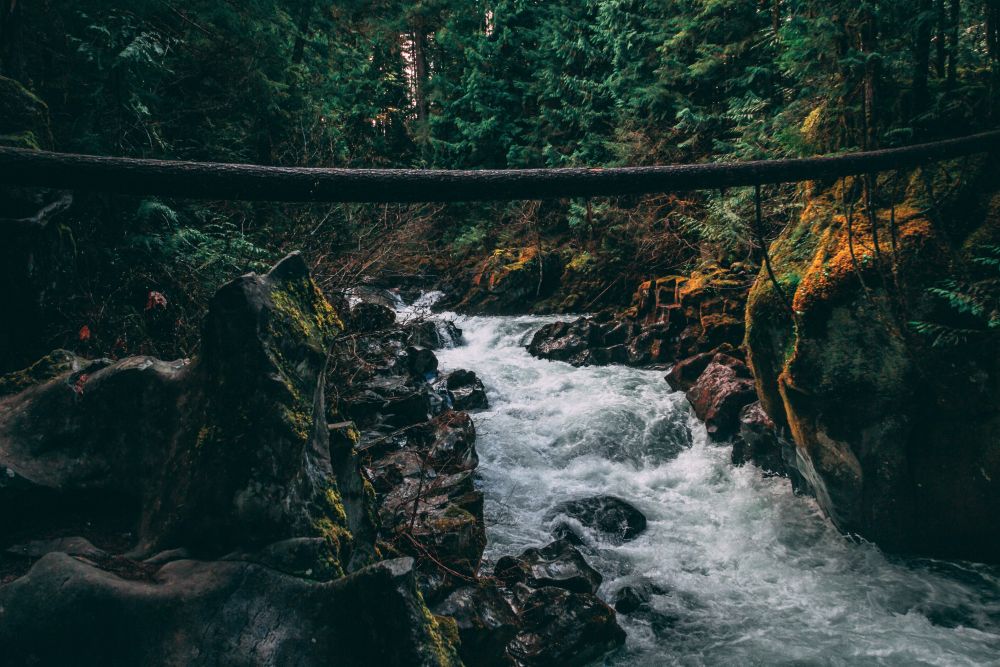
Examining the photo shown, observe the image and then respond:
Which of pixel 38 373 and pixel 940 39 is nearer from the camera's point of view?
pixel 38 373

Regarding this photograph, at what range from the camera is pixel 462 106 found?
25.5 meters

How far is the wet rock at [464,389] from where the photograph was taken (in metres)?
11.4

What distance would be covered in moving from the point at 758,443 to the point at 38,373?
9179 mm

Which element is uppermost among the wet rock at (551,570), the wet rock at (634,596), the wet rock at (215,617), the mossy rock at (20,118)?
the mossy rock at (20,118)

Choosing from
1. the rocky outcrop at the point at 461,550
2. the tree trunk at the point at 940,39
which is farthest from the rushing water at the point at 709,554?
the tree trunk at the point at 940,39

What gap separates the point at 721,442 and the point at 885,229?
475 cm

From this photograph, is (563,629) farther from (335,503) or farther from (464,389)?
(464,389)

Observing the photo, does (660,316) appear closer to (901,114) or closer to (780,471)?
(780,471)

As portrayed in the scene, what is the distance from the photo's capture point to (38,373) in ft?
12.1

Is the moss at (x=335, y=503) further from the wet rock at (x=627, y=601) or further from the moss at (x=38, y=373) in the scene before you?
the wet rock at (x=627, y=601)

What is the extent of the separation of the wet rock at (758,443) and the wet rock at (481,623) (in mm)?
5340

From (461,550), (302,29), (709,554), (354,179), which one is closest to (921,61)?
(709,554)

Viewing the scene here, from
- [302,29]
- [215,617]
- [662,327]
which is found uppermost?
[302,29]

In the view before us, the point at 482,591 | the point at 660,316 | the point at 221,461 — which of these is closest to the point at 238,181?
the point at 221,461
